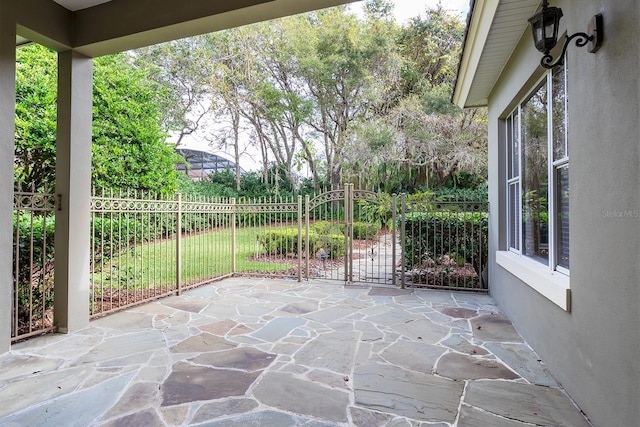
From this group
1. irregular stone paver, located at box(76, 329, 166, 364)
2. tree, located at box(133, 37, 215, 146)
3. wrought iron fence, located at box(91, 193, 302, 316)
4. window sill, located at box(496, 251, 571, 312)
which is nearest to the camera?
window sill, located at box(496, 251, 571, 312)

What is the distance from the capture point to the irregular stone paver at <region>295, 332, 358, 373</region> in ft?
9.98

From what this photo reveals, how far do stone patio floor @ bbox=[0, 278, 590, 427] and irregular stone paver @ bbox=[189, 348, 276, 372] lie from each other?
0.7 inches

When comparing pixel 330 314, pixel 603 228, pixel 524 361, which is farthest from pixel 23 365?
pixel 603 228

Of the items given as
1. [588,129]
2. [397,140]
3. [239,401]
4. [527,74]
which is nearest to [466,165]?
[397,140]

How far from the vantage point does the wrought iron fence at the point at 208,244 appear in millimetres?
4121

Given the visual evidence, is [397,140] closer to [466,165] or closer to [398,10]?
[466,165]

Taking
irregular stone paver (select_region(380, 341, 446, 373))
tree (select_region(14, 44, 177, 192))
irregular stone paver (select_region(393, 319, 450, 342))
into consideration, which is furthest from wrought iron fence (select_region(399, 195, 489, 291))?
tree (select_region(14, 44, 177, 192))

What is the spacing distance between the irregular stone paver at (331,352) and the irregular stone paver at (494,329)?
55.7 inches

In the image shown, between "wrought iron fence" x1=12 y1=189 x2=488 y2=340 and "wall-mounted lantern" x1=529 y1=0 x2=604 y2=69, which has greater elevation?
"wall-mounted lantern" x1=529 y1=0 x2=604 y2=69

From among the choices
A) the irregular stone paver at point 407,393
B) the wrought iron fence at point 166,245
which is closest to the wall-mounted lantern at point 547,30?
the irregular stone paver at point 407,393

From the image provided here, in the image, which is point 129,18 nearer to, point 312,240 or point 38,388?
point 38,388

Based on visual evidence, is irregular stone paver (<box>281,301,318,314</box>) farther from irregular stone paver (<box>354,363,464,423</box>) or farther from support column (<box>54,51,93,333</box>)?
support column (<box>54,51,93,333</box>)

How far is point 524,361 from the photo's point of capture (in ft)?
10.1

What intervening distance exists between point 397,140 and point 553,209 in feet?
30.8
